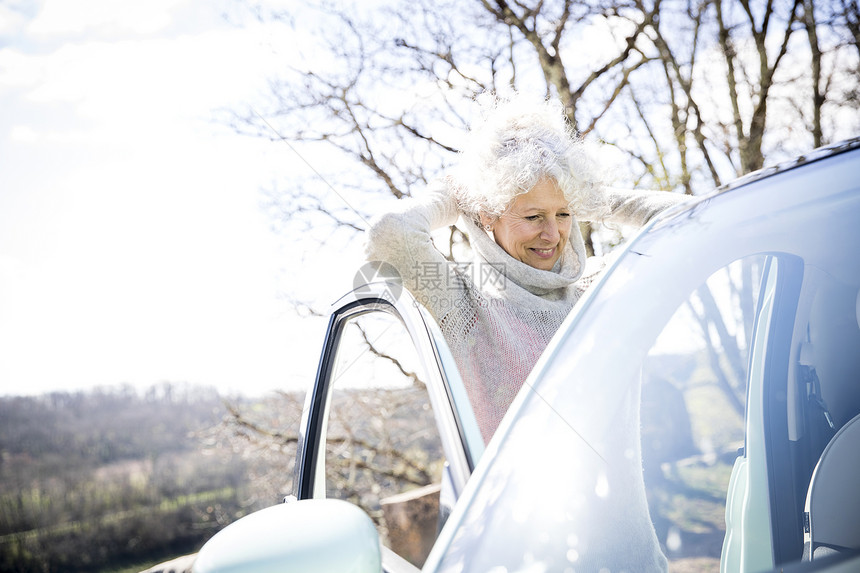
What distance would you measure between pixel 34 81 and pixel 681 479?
9415mm

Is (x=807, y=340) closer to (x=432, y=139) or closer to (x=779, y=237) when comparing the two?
(x=779, y=237)

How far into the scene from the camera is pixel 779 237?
757mm

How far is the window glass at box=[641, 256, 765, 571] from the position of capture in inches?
25.5

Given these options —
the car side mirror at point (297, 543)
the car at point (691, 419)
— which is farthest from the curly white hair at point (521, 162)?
the car side mirror at point (297, 543)

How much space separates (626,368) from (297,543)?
0.44 metres

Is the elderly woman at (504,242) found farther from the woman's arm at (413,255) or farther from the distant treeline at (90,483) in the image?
the distant treeline at (90,483)

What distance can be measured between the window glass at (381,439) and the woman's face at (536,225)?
54 cm

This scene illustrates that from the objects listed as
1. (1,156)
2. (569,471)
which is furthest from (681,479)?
(1,156)

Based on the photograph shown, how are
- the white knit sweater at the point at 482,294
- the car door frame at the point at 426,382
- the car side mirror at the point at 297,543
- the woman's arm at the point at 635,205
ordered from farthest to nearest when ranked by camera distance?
the woman's arm at the point at 635,205 < the white knit sweater at the point at 482,294 < the car door frame at the point at 426,382 < the car side mirror at the point at 297,543

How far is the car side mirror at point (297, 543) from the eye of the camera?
0.64m

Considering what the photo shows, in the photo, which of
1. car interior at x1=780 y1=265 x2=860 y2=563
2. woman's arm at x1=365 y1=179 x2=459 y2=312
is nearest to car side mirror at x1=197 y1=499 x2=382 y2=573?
car interior at x1=780 y1=265 x2=860 y2=563

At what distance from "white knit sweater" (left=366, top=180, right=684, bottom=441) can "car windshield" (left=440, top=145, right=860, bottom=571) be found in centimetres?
70

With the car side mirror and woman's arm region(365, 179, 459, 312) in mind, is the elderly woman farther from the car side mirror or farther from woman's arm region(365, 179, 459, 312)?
the car side mirror

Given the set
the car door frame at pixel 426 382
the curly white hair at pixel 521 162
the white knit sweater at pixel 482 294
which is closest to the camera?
the car door frame at pixel 426 382
